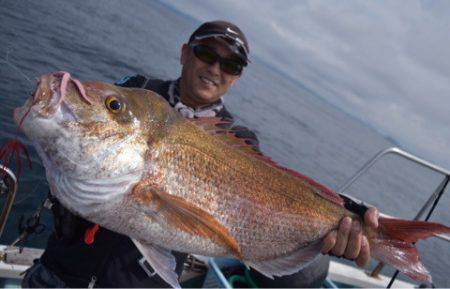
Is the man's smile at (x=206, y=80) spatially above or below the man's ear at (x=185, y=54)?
below

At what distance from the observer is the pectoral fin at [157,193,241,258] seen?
93.7 inches

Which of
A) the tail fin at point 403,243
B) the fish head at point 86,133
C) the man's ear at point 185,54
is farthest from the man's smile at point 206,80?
the tail fin at point 403,243

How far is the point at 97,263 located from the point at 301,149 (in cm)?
3232

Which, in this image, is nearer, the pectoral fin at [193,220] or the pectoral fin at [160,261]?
the pectoral fin at [193,220]

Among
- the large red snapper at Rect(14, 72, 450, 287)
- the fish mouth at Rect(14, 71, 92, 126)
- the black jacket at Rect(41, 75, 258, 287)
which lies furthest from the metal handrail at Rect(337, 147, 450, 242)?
the fish mouth at Rect(14, 71, 92, 126)

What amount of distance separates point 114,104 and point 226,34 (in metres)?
1.79

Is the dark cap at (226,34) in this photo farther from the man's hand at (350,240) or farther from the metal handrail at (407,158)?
the metal handrail at (407,158)

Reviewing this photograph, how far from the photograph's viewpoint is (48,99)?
214 cm

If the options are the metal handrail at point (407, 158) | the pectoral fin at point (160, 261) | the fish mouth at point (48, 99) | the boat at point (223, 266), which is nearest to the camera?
the fish mouth at point (48, 99)

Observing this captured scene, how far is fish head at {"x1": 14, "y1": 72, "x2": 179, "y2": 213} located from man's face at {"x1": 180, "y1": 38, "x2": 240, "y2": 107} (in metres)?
1.47

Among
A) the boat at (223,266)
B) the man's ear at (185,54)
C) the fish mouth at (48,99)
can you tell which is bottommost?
the boat at (223,266)

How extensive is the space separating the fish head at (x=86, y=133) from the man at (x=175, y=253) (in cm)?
67

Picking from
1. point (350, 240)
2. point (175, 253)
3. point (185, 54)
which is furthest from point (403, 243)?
point (185, 54)

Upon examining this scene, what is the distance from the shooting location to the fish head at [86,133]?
2148mm
